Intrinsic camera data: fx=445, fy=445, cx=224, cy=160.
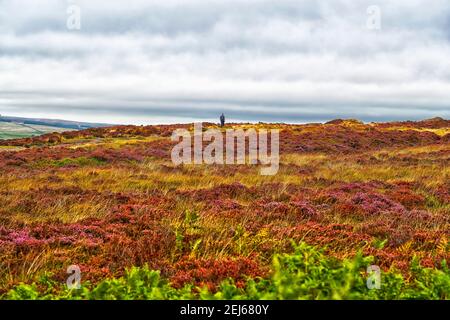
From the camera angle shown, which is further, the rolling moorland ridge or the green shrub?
the rolling moorland ridge

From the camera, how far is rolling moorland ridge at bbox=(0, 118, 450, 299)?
4242 mm

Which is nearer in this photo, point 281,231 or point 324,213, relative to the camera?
point 281,231

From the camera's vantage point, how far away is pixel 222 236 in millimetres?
7895

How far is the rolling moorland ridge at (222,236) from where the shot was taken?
424cm

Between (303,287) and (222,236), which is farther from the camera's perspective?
(222,236)

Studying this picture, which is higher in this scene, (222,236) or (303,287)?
(303,287)

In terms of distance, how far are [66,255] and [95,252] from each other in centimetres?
46

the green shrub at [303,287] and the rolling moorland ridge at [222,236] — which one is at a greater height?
the green shrub at [303,287]

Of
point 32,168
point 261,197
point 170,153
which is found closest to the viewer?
point 261,197

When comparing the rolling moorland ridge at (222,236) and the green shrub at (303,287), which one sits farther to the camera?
the rolling moorland ridge at (222,236)
